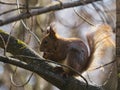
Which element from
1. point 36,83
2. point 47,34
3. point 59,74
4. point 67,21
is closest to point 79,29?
point 67,21

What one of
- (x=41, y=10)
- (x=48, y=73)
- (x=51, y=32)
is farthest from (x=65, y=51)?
(x=41, y=10)

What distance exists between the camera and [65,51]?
4105mm

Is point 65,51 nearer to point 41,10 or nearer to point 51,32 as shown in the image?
point 51,32

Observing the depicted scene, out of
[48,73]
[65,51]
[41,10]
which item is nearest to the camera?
[41,10]

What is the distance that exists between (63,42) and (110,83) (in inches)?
23.0

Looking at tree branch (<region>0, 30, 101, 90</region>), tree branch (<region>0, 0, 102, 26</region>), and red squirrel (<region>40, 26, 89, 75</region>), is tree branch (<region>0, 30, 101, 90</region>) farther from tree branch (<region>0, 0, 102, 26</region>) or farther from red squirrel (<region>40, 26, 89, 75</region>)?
tree branch (<region>0, 0, 102, 26</region>)

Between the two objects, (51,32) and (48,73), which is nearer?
(48,73)

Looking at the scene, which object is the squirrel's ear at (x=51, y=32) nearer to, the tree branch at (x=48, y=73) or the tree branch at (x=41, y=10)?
the tree branch at (x=48, y=73)

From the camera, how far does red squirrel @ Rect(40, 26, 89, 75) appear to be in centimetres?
399

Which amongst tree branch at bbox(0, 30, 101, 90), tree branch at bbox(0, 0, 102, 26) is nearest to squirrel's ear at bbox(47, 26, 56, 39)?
tree branch at bbox(0, 30, 101, 90)

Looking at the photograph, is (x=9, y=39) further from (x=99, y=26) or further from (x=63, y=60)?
(x=99, y=26)

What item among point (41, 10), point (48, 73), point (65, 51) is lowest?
point (65, 51)

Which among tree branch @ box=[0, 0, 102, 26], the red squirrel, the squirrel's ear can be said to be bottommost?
the red squirrel

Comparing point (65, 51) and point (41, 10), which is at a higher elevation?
point (41, 10)
